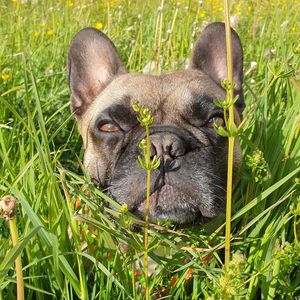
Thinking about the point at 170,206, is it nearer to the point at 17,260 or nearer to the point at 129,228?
the point at 129,228

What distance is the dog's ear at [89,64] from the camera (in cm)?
327

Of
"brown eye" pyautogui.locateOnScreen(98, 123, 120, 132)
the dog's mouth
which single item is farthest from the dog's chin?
"brown eye" pyautogui.locateOnScreen(98, 123, 120, 132)

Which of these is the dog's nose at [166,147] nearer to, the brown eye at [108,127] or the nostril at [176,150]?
the nostril at [176,150]

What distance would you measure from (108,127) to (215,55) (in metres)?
0.95

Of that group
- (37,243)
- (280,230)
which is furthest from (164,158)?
(37,243)

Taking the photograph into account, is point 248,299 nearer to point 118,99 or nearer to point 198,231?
point 198,231

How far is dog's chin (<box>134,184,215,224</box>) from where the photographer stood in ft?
6.93

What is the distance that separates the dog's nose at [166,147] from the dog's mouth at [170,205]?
135 mm

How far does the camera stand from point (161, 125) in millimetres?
2566

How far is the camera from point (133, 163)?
7.26ft

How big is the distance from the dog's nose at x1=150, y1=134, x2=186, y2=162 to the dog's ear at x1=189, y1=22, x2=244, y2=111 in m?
0.98

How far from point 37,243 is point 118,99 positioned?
4.18 ft

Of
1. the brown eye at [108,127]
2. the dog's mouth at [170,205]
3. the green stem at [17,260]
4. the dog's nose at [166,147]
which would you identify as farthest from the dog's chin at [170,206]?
the green stem at [17,260]

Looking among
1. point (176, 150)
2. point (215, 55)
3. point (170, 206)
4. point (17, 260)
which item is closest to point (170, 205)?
point (170, 206)
